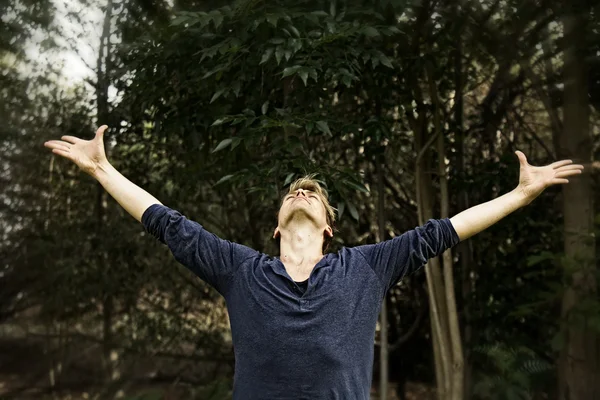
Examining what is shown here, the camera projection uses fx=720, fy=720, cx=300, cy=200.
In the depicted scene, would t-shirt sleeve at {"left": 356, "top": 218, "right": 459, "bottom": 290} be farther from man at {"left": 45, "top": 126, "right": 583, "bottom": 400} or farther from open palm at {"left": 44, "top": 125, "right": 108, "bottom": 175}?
open palm at {"left": 44, "top": 125, "right": 108, "bottom": 175}

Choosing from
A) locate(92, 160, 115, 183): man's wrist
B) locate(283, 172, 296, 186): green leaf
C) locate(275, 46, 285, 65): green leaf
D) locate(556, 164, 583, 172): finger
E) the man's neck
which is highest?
locate(275, 46, 285, 65): green leaf

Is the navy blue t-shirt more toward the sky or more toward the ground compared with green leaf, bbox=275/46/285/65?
more toward the ground

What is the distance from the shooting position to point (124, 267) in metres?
5.43

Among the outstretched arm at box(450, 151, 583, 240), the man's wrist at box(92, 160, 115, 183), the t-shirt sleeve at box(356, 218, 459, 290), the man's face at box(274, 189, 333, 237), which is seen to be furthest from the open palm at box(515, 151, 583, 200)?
the man's wrist at box(92, 160, 115, 183)

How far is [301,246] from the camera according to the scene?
1972 millimetres

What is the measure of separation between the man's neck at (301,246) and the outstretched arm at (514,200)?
0.38m

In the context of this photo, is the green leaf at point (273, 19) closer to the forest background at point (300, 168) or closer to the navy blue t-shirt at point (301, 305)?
the forest background at point (300, 168)

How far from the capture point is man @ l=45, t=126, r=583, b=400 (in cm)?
173

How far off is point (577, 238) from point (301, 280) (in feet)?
7.92

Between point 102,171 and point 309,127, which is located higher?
point 309,127

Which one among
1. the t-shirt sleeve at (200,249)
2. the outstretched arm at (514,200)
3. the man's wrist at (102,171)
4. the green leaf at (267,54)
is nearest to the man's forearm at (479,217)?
the outstretched arm at (514,200)

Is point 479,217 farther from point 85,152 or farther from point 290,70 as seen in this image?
point 290,70

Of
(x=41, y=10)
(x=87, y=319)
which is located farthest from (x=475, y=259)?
(x=41, y=10)

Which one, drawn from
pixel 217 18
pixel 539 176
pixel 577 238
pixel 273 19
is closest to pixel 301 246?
pixel 539 176
